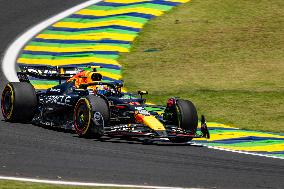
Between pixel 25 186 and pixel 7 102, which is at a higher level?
pixel 7 102

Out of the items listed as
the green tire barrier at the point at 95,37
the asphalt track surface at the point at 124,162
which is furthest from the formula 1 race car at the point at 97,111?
the green tire barrier at the point at 95,37

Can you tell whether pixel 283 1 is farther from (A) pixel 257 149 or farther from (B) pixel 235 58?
(A) pixel 257 149

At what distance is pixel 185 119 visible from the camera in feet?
60.7

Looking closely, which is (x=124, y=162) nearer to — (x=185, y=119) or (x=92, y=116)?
(x=92, y=116)

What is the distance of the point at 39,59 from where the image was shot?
27.1 meters

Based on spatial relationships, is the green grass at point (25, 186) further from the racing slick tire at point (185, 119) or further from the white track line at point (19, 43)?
the white track line at point (19, 43)

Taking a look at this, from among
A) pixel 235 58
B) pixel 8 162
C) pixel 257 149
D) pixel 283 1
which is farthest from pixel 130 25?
pixel 8 162

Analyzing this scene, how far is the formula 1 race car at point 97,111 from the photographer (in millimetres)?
17969

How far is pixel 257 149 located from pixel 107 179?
187 inches

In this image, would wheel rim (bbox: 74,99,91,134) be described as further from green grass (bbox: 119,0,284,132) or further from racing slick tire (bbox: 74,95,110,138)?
green grass (bbox: 119,0,284,132)

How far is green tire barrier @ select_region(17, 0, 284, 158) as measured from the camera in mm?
26641

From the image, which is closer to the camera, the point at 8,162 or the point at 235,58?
the point at 8,162

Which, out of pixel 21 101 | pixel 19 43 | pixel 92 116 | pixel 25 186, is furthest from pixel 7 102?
pixel 19 43

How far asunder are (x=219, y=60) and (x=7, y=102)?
29.2 ft
